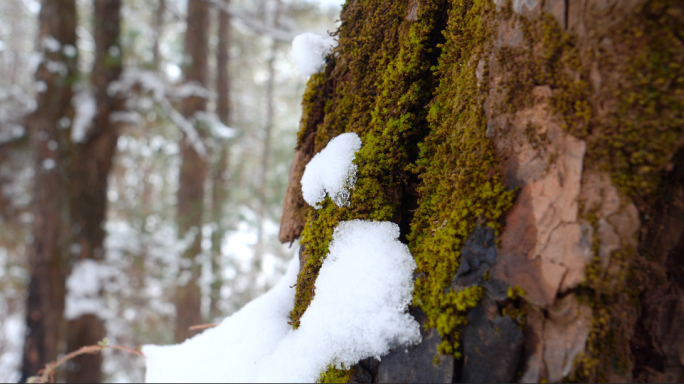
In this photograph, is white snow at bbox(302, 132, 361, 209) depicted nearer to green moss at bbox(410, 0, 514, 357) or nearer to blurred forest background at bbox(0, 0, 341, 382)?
green moss at bbox(410, 0, 514, 357)

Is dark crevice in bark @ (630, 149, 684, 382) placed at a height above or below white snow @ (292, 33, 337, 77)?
below

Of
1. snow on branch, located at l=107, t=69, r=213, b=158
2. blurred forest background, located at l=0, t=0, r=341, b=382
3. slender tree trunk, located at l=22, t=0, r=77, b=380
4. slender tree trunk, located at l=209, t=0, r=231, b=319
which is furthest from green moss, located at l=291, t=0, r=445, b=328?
slender tree trunk, located at l=209, t=0, r=231, b=319

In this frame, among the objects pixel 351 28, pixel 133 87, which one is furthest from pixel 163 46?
pixel 351 28

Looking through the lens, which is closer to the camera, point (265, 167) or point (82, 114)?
point (82, 114)

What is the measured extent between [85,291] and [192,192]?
2.34 m

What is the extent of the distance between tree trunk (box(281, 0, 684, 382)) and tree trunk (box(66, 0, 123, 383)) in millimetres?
4757

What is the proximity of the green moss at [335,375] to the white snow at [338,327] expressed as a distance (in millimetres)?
14

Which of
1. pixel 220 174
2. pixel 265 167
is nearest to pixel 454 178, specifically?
pixel 220 174

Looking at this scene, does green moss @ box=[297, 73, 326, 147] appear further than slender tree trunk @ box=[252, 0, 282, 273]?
No

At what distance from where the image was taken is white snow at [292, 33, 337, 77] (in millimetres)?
1374

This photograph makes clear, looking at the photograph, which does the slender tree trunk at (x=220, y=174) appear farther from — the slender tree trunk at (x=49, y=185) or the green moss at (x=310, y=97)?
the green moss at (x=310, y=97)

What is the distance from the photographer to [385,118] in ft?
3.53

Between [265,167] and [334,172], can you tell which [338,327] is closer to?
[334,172]

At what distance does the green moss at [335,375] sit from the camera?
90cm
